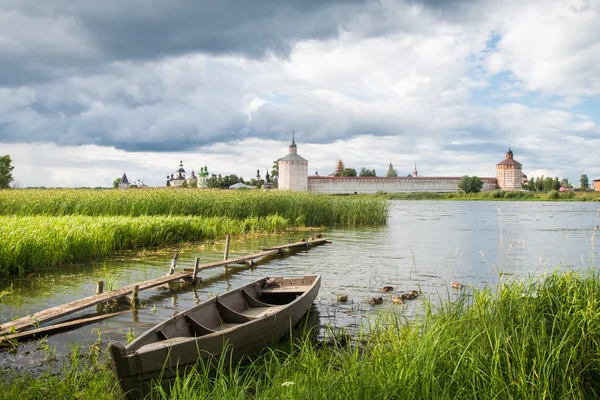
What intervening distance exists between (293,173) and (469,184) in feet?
128

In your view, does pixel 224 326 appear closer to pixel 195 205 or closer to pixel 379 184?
pixel 195 205

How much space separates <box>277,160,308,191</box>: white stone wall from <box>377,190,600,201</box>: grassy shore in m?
16.4

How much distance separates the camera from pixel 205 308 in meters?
6.50

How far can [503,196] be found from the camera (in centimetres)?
10456

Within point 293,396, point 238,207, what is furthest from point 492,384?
point 238,207

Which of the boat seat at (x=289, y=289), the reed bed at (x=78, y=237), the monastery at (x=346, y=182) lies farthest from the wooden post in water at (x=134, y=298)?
the monastery at (x=346, y=182)

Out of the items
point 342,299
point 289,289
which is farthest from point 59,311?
point 342,299

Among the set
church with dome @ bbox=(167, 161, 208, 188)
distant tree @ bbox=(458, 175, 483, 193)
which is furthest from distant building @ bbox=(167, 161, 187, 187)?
distant tree @ bbox=(458, 175, 483, 193)

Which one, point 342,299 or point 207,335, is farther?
point 342,299

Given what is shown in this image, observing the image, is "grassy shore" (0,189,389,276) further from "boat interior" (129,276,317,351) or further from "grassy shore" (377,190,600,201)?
"grassy shore" (377,190,600,201)

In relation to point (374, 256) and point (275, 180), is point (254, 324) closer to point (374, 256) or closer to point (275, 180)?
point (374, 256)

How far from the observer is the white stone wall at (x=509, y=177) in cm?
13050

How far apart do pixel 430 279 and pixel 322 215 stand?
54.3 ft

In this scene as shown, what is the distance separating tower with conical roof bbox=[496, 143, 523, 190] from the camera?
13062 centimetres
